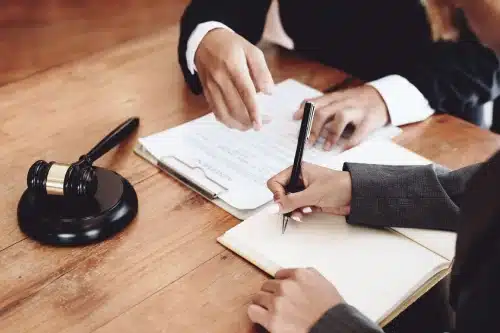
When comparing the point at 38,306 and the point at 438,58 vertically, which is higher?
the point at 438,58

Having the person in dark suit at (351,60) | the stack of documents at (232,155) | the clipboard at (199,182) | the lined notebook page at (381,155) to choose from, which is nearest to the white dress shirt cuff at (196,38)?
the person in dark suit at (351,60)

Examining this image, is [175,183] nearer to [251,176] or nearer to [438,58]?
[251,176]

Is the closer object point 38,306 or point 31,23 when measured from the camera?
point 38,306

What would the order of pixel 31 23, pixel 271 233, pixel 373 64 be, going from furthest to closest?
pixel 31 23 → pixel 373 64 → pixel 271 233

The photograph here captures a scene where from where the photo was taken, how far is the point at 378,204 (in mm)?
905

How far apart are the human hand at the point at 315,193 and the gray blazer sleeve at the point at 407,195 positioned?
2 cm

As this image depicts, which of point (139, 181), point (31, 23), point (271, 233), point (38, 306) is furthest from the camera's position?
point (31, 23)

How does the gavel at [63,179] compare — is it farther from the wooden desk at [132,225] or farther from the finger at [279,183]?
the finger at [279,183]

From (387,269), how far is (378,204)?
12 centimetres

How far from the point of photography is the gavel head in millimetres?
858

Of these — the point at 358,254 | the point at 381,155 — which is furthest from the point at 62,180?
the point at 381,155

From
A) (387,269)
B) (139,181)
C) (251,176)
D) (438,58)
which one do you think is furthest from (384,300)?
(438,58)

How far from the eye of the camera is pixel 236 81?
43.5 inches

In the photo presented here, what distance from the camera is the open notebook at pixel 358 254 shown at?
0.78 meters
